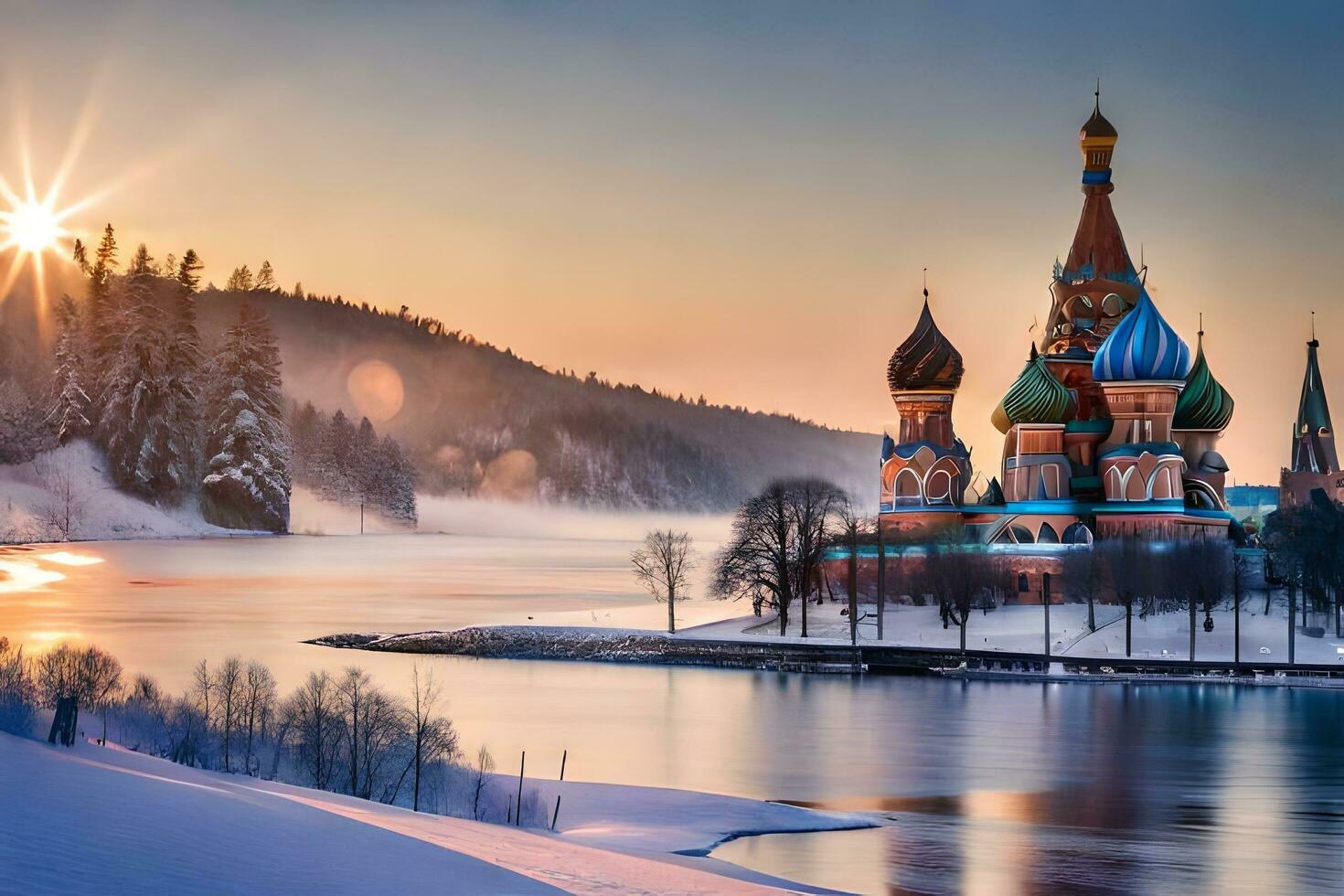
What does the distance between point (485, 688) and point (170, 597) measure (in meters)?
42.3

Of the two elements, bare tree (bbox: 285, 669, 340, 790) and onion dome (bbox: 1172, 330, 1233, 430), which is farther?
onion dome (bbox: 1172, 330, 1233, 430)

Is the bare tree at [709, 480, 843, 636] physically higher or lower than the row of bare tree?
higher

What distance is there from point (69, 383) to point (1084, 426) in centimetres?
6570

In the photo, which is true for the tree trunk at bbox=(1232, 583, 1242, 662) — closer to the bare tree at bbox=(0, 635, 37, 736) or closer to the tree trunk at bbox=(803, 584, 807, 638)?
the tree trunk at bbox=(803, 584, 807, 638)

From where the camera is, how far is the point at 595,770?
4041 centimetres

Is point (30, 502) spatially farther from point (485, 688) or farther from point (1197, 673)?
point (1197, 673)

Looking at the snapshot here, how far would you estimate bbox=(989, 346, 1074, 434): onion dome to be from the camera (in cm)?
8031

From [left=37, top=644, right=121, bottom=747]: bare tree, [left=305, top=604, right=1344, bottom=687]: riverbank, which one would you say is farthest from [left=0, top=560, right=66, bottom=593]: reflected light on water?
[left=37, top=644, right=121, bottom=747]: bare tree

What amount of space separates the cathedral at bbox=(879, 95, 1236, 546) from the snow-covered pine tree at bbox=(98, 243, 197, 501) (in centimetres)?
5299

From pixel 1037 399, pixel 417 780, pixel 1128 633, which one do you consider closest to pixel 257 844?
pixel 417 780

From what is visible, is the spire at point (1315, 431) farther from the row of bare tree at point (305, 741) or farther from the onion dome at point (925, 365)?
the row of bare tree at point (305, 741)

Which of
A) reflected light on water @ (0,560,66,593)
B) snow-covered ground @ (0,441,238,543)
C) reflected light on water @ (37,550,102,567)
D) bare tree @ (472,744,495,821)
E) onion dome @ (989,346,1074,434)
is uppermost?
onion dome @ (989,346,1074,434)

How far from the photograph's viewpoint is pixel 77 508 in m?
113

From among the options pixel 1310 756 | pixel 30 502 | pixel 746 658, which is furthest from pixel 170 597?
pixel 1310 756
